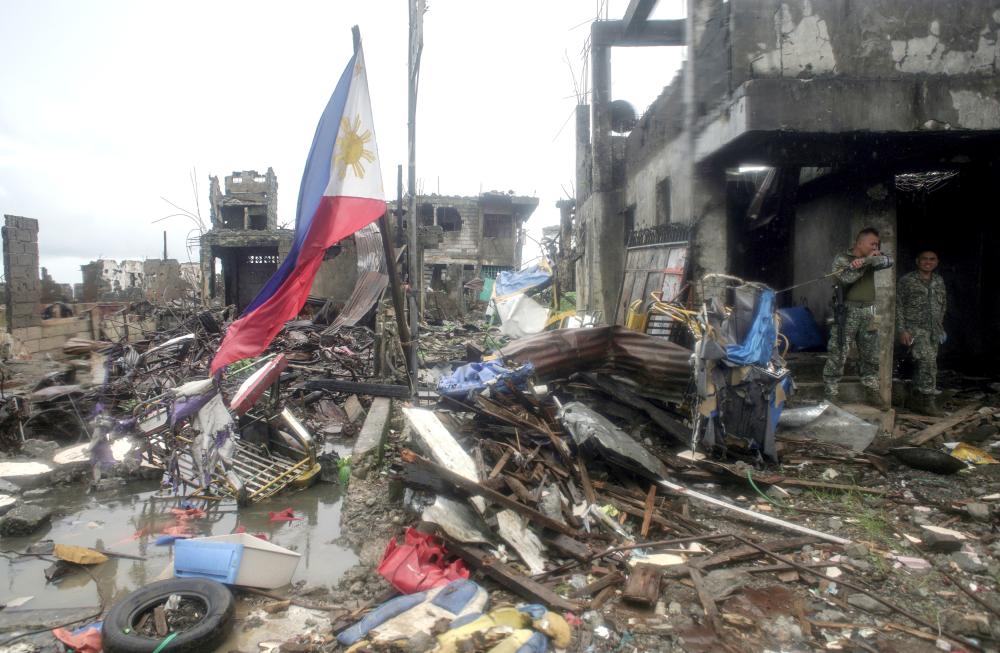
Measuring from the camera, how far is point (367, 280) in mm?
16375

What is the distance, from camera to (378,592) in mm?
3895

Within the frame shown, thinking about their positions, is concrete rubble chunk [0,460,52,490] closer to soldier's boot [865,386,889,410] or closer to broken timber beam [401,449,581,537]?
broken timber beam [401,449,581,537]

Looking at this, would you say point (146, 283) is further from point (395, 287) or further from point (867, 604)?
point (867, 604)

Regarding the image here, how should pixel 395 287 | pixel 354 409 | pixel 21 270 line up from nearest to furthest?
pixel 395 287
pixel 354 409
pixel 21 270

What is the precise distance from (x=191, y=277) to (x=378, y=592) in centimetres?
2749

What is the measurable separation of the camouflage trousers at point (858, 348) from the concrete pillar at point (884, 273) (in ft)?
0.77

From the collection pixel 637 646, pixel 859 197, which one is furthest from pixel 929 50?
pixel 637 646

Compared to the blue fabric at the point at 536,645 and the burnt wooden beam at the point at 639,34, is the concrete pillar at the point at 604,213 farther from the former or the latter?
the blue fabric at the point at 536,645

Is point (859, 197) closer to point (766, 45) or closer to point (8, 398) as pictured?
point (766, 45)

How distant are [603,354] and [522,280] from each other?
11002 mm

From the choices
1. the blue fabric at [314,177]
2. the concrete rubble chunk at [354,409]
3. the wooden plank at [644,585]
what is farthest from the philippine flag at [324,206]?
the concrete rubble chunk at [354,409]

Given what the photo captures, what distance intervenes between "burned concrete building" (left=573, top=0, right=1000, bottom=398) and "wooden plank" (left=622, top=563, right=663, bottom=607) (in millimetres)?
4434

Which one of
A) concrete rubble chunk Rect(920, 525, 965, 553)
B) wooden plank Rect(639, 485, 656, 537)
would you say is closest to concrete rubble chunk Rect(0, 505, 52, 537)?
wooden plank Rect(639, 485, 656, 537)

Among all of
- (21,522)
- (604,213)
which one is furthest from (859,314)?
(21,522)
